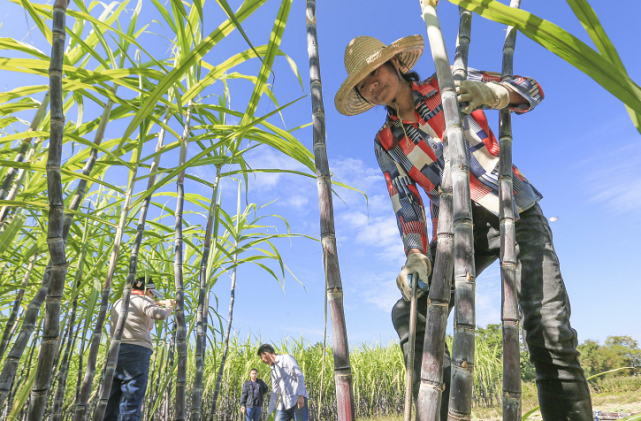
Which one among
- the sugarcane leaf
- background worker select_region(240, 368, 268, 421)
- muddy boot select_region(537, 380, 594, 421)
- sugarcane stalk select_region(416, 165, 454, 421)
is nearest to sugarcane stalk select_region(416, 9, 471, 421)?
sugarcane stalk select_region(416, 165, 454, 421)

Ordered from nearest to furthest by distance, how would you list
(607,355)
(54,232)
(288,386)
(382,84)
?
(54,232), (382,84), (288,386), (607,355)

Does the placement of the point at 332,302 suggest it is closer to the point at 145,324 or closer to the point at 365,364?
the point at 145,324

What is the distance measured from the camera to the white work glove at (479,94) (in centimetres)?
58

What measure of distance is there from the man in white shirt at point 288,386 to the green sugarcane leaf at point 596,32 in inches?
153

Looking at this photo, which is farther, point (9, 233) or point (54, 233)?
point (9, 233)

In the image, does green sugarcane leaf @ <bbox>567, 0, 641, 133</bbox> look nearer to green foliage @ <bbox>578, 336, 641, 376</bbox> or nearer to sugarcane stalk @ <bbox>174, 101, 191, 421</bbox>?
sugarcane stalk @ <bbox>174, 101, 191, 421</bbox>

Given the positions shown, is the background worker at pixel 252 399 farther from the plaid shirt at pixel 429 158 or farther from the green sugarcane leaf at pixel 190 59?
the green sugarcane leaf at pixel 190 59

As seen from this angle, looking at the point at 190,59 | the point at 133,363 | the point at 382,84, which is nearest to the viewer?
the point at 190,59

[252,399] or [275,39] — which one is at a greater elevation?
[275,39]

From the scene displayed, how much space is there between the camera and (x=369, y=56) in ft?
3.18

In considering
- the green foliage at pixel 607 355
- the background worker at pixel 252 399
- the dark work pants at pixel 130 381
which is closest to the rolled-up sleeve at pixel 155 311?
the dark work pants at pixel 130 381

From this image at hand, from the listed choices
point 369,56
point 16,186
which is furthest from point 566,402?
point 16,186

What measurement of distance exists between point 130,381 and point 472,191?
2223mm

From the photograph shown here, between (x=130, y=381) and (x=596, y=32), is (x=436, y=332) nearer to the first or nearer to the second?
(x=596, y=32)
